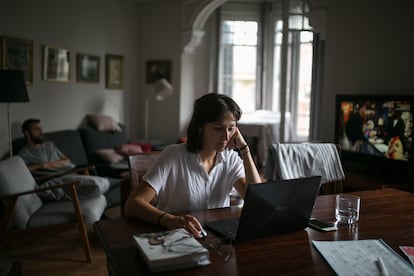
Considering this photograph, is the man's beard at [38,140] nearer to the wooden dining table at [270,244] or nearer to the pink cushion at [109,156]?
the pink cushion at [109,156]

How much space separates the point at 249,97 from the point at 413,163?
3.77 metres

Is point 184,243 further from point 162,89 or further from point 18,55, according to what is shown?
point 162,89

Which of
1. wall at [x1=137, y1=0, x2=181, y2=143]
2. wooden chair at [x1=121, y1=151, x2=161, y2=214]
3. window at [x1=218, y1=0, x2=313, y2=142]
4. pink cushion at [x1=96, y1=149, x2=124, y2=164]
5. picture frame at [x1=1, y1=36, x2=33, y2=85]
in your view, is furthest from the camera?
window at [x1=218, y1=0, x2=313, y2=142]

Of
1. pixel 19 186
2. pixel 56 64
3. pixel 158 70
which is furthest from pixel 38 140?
pixel 158 70

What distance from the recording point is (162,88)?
583 centimetres

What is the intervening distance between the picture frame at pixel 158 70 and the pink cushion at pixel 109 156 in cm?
195

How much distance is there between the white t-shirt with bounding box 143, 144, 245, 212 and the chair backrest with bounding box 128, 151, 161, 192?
191mm

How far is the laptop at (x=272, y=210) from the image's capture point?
1.17 metres

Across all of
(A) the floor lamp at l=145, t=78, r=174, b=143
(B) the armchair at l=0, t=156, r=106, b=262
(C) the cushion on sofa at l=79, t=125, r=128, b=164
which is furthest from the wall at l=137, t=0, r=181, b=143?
(B) the armchair at l=0, t=156, r=106, b=262

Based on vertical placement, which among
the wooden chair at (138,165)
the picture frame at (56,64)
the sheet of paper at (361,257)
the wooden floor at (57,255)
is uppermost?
the picture frame at (56,64)

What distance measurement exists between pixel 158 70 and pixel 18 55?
A: 7.87 feet

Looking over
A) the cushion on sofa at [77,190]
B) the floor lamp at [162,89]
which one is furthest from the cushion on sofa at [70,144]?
the floor lamp at [162,89]

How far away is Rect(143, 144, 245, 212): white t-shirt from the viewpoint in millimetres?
1665

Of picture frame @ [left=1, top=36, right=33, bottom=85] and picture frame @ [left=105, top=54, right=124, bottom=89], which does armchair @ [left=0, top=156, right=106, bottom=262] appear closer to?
picture frame @ [left=1, top=36, right=33, bottom=85]
